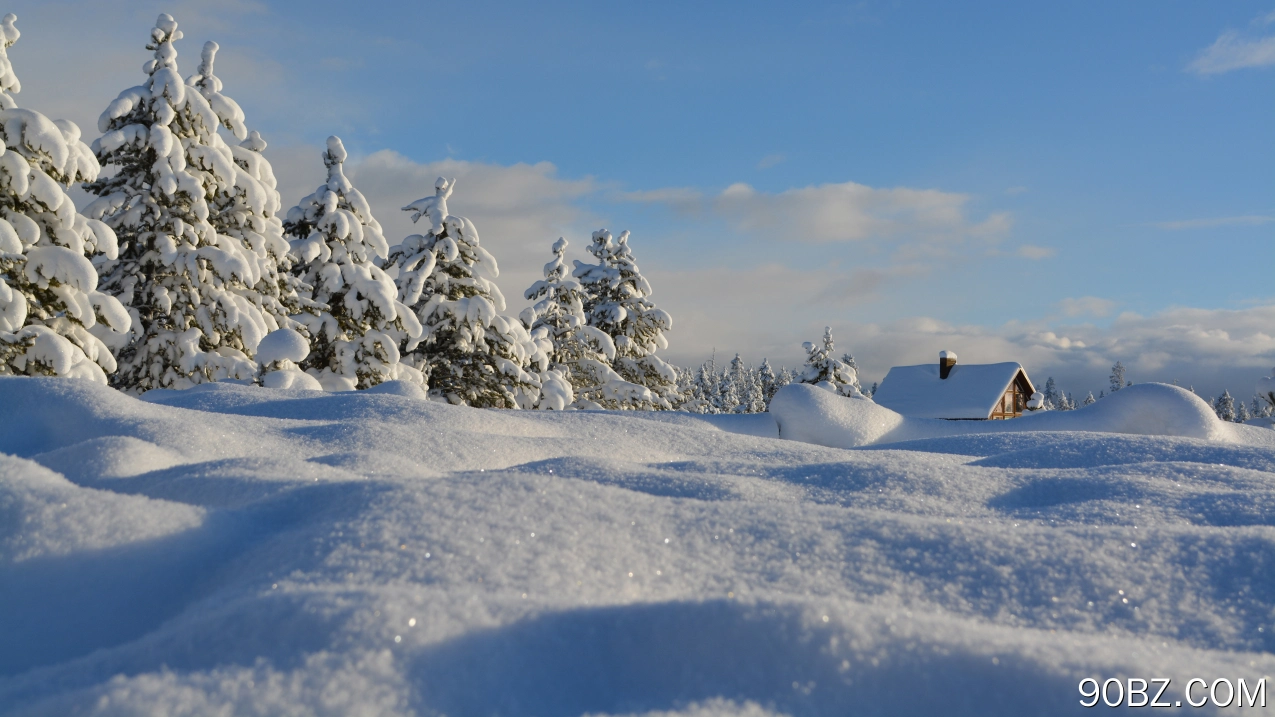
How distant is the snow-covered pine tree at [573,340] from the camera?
21172 mm

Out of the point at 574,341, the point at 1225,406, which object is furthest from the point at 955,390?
the point at 1225,406

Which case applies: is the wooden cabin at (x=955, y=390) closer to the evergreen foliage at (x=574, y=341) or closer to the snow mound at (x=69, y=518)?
the evergreen foliage at (x=574, y=341)

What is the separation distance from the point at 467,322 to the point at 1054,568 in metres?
15.0

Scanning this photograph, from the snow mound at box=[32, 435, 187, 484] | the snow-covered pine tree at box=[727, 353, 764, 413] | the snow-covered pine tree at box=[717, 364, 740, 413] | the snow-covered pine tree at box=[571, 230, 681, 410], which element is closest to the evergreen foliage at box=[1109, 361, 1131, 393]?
the snow-covered pine tree at box=[727, 353, 764, 413]

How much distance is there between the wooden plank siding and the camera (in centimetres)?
3191

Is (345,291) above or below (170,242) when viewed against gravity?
below

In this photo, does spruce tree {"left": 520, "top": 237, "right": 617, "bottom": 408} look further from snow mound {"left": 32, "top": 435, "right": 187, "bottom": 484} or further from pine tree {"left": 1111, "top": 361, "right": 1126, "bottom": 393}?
pine tree {"left": 1111, "top": 361, "right": 1126, "bottom": 393}

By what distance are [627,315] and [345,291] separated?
10240mm

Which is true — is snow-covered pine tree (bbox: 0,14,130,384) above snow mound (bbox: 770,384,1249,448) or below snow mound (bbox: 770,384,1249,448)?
above

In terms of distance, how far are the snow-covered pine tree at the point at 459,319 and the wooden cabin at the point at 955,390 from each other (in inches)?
719

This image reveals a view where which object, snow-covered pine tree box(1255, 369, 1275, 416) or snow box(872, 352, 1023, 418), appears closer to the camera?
snow-covered pine tree box(1255, 369, 1275, 416)

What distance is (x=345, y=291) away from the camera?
14.5 meters

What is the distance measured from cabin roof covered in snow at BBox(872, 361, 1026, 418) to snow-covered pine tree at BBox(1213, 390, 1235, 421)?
62179 mm

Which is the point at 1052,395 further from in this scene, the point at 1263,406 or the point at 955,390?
the point at 955,390
